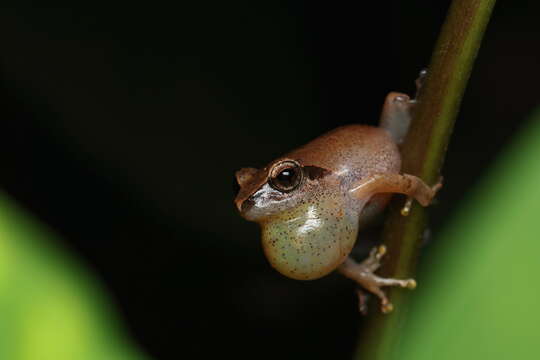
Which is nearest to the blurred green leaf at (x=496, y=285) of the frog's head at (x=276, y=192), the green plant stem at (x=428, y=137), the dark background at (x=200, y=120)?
the green plant stem at (x=428, y=137)

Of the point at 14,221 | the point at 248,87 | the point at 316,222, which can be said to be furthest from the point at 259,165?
the point at 14,221

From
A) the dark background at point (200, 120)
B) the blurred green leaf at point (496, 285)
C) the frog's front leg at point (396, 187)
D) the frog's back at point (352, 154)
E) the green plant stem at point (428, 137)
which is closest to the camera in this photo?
the blurred green leaf at point (496, 285)

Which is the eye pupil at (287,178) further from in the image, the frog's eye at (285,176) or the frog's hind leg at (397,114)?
the frog's hind leg at (397,114)

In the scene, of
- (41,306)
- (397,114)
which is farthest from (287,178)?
(41,306)

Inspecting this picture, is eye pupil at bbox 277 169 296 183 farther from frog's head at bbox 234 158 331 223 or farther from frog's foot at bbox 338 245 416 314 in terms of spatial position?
frog's foot at bbox 338 245 416 314

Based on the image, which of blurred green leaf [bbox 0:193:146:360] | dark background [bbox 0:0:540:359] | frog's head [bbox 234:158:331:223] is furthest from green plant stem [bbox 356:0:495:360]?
dark background [bbox 0:0:540:359]

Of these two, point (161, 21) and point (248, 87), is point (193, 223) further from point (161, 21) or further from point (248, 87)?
point (161, 21)
